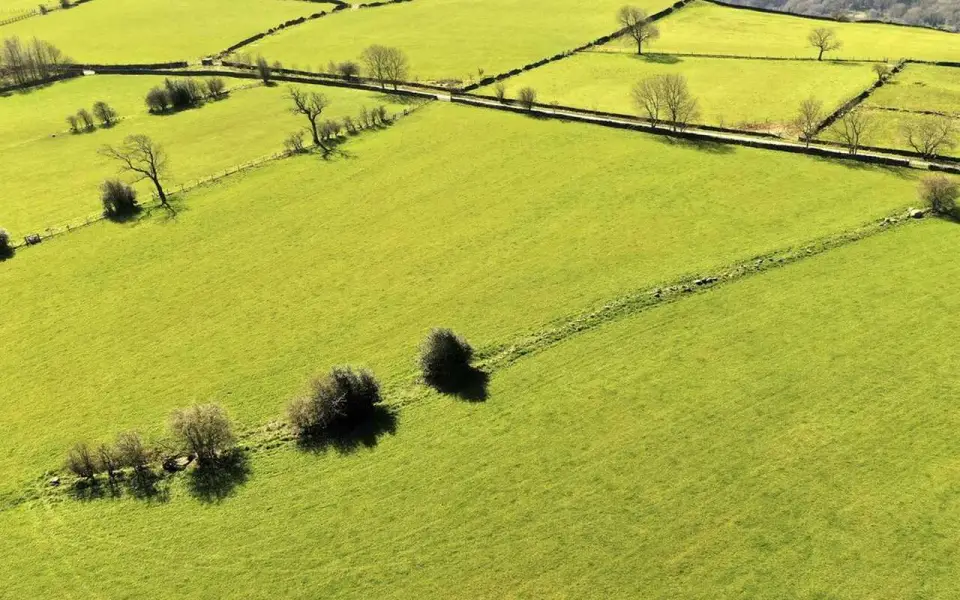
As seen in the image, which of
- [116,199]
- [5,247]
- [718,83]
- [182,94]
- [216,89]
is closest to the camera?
[5,247]

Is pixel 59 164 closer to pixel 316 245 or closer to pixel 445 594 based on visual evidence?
pixel 316 245

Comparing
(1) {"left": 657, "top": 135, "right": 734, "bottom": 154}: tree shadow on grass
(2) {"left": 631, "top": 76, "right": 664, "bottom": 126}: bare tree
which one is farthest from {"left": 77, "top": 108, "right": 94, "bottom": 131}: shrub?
(1) {"left": 657, "top": 135, "right": 734, "bottom": 154}: tree shadow on grass

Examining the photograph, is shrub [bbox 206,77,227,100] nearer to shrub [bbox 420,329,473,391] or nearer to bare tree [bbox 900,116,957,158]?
shrub [bbox 420,329,473,391]

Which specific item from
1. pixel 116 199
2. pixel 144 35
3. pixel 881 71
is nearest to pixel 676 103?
pixel 881 71

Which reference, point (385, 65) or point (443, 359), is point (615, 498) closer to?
point (443, 359)

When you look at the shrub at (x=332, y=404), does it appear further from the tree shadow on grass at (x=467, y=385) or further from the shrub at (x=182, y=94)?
the shrub at (x=182, y=94)

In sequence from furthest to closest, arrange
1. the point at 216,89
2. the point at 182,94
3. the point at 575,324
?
the point at 216,89 → the point at 182,94 → the point at 575,324
